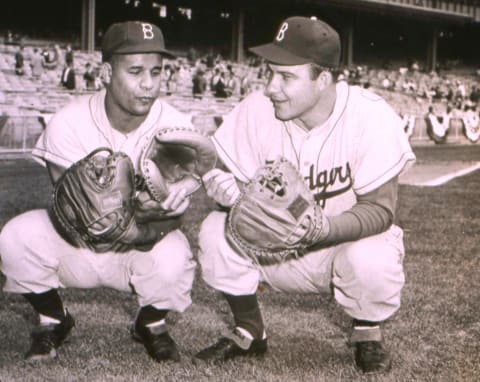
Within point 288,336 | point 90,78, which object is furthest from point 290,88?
point 90,78

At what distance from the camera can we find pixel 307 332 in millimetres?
4125

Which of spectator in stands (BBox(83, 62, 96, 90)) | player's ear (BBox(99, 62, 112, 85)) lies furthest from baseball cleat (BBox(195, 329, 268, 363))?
spectator in stands (BBox(83, 62, 96, 90))

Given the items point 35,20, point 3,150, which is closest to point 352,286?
point 3,150

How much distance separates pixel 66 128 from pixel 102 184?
539 millimetres

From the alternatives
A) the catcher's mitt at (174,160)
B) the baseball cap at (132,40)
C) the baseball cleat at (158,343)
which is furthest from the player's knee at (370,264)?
the baseball cap at (132,40)

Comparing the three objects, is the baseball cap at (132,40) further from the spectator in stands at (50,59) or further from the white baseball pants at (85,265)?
the spectator in stands at (50,59)

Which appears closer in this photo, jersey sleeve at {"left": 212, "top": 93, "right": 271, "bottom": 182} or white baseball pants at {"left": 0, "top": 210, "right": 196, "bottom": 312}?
white baseball pants at {"left": 0, "top": 210, "right": 196, "bottom": 312}

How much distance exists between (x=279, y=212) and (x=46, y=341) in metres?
1.28

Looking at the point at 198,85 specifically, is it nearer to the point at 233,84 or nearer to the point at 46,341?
the point at 233,84

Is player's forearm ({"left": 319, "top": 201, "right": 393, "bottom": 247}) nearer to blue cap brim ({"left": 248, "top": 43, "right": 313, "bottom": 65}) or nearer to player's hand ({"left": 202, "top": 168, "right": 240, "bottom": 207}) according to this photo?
player's hand ({"left": 202, "top": 168, "right": 240, "bottom": 207})

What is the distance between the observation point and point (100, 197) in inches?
127

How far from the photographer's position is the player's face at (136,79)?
355 cm

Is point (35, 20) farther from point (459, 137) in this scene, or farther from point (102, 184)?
point (102, 184)

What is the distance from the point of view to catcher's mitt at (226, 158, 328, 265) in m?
3.05
